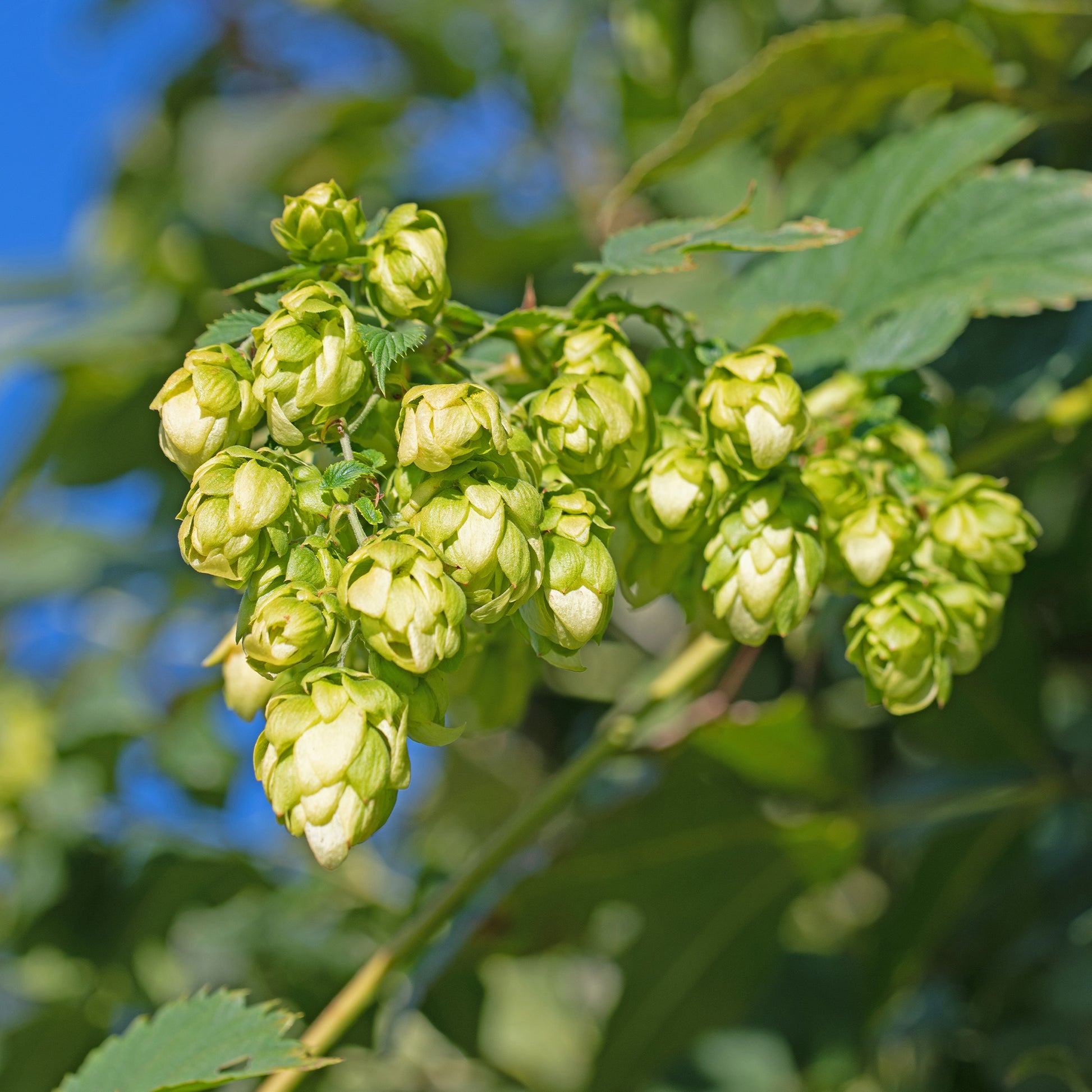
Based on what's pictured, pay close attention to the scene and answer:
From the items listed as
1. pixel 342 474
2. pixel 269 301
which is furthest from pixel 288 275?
pixel 342 474

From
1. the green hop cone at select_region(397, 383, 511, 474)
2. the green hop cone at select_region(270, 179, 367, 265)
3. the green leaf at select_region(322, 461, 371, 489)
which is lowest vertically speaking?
the green leaf at select_region(322, 461, 371, 489)

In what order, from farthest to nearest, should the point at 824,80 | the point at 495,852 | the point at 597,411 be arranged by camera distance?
1. the point at 824,80
2. the point at 495,852
3. the point at 597,411

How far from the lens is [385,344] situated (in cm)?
65

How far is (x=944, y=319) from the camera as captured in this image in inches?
35.5

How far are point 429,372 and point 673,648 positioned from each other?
66 centimetres

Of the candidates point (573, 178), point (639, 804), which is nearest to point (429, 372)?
point (639, 804)

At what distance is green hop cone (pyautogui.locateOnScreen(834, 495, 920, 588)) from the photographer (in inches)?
29.8

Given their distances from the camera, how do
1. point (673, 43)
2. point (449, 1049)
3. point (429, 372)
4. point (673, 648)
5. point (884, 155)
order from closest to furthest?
point (429, 372) → point (884, 155) → point (673, 648) → point (673, 43) → point (449, 1049)

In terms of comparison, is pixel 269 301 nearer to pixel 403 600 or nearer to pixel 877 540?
pixel 403 600

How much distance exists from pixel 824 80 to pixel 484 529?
81cm

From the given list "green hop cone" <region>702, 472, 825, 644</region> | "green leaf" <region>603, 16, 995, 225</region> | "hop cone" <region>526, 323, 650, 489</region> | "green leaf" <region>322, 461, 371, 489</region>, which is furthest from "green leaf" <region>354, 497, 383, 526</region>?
"green leaf" <region>603, 16, 995, 225</region>

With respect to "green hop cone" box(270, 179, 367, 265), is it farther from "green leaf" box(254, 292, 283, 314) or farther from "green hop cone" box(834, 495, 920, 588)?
"green hop cone" box(834, 495, 920, 588)

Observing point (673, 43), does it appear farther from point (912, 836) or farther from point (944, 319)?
point (912, 836)

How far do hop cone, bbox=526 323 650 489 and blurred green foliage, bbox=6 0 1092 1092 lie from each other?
0.78 feet
